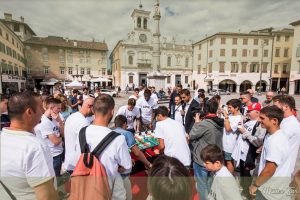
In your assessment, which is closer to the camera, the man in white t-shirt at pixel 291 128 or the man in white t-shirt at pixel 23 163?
the man in white t-shirt at pixel 23 163

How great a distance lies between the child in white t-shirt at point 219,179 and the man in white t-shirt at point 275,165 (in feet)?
1.21

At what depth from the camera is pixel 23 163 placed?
1412 mm

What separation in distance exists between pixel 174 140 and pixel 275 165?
142cm

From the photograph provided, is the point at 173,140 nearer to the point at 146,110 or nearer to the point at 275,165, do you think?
the point at 275,165

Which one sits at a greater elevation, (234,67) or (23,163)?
(234,67)

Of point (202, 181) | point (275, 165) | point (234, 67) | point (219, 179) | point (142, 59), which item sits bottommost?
point (202, 181)

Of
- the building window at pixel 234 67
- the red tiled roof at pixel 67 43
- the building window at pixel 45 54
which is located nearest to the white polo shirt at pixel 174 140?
the building window at pixel 234 67

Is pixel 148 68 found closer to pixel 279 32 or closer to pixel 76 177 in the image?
pixel 279 32

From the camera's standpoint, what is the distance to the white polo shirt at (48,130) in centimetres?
303

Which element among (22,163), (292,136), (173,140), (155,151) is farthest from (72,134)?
(292,136)

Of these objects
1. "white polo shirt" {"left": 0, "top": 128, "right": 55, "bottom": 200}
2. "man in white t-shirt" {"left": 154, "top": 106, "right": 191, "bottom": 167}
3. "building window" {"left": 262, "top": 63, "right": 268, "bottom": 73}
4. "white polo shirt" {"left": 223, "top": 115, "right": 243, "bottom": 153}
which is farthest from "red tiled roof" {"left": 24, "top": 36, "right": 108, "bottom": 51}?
"white polo shirt" {"left": 0, "top": 128, "right": 55, "bottom": 200}

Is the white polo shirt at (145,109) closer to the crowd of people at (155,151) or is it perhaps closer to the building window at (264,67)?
the crowd of people at (155,151)

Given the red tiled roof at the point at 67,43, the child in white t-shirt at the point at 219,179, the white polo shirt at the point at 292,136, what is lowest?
the child in white t-shirt at the point at 219,179

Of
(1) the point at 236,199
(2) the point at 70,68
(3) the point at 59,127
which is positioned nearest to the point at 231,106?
(1) the point at 236,199
